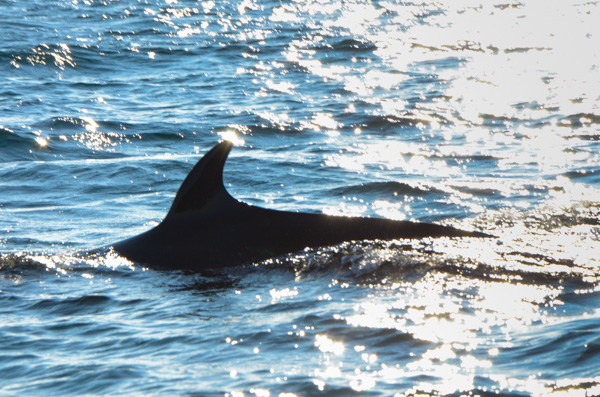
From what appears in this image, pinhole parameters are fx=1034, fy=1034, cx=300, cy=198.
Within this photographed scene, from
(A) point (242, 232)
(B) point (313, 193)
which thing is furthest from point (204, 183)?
(B) point (313, 193)

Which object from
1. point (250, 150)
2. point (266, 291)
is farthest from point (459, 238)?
point (250, 150)

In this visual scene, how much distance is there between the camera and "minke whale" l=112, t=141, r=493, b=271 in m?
8.48

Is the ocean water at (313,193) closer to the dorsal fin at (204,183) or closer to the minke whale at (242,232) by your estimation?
the minke whale at (242,232)

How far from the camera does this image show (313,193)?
12414mm

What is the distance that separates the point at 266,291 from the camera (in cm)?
794

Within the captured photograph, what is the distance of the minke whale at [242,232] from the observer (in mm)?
8484

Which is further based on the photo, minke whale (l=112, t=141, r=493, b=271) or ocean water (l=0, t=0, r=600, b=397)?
minke whale (l=112, t=141, r=493, b=271)

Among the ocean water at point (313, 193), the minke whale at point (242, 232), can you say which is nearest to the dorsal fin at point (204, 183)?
the minke whale at point (242, 232)

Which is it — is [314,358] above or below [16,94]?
below

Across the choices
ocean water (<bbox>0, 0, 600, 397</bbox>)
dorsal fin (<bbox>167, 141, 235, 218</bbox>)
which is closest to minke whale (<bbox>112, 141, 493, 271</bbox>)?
dorsal fin (<bbox>167, 141, 235, 218</bbox>)

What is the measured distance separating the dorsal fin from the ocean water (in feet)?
1.92

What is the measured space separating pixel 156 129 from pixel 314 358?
403 inches

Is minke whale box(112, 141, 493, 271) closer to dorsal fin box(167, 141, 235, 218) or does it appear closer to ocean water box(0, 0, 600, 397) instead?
dorsal fin box(167, 141, 235, 218)

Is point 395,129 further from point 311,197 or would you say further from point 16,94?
point 16,94
